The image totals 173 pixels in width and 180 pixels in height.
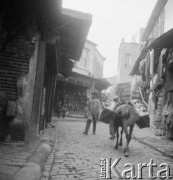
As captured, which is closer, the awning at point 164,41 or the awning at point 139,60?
the awning at point 164,41

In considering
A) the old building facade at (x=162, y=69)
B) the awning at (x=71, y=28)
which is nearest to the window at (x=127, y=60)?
the old building facade at (x=162, y=69)

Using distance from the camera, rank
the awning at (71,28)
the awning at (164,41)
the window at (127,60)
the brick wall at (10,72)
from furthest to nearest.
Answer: the window at (127,60)
the awning at (164,41)
the awning at (71,28)
the brick wall at (10,72)

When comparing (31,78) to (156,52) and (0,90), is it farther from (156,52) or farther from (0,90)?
(156,52)

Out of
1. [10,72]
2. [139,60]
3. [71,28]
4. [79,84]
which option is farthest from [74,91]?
[10,72]

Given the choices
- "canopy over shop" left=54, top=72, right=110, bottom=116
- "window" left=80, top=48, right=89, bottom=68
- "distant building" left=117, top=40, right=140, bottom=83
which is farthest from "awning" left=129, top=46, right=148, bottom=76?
A: "distant building" left=117, top=40, right=140, bottom=83

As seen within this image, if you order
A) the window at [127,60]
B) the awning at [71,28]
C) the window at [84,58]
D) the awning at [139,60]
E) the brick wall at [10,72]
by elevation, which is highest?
the window at [127,60]

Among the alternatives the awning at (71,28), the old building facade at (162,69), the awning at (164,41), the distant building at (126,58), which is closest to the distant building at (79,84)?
the old building facade at (162,69)

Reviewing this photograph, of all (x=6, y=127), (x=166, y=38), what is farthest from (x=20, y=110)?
(x=166, y=38)

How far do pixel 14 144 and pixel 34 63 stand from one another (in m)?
2.21

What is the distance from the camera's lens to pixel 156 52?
15.8 meters

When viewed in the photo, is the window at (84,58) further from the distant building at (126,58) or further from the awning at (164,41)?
the awning at (164,41)

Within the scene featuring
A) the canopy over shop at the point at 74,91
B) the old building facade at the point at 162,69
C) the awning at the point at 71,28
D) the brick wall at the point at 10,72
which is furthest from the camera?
the canopy over shop at the point at 74,91

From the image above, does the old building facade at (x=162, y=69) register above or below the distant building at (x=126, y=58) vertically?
below

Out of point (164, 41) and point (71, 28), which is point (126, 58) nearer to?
point (164, 41)
